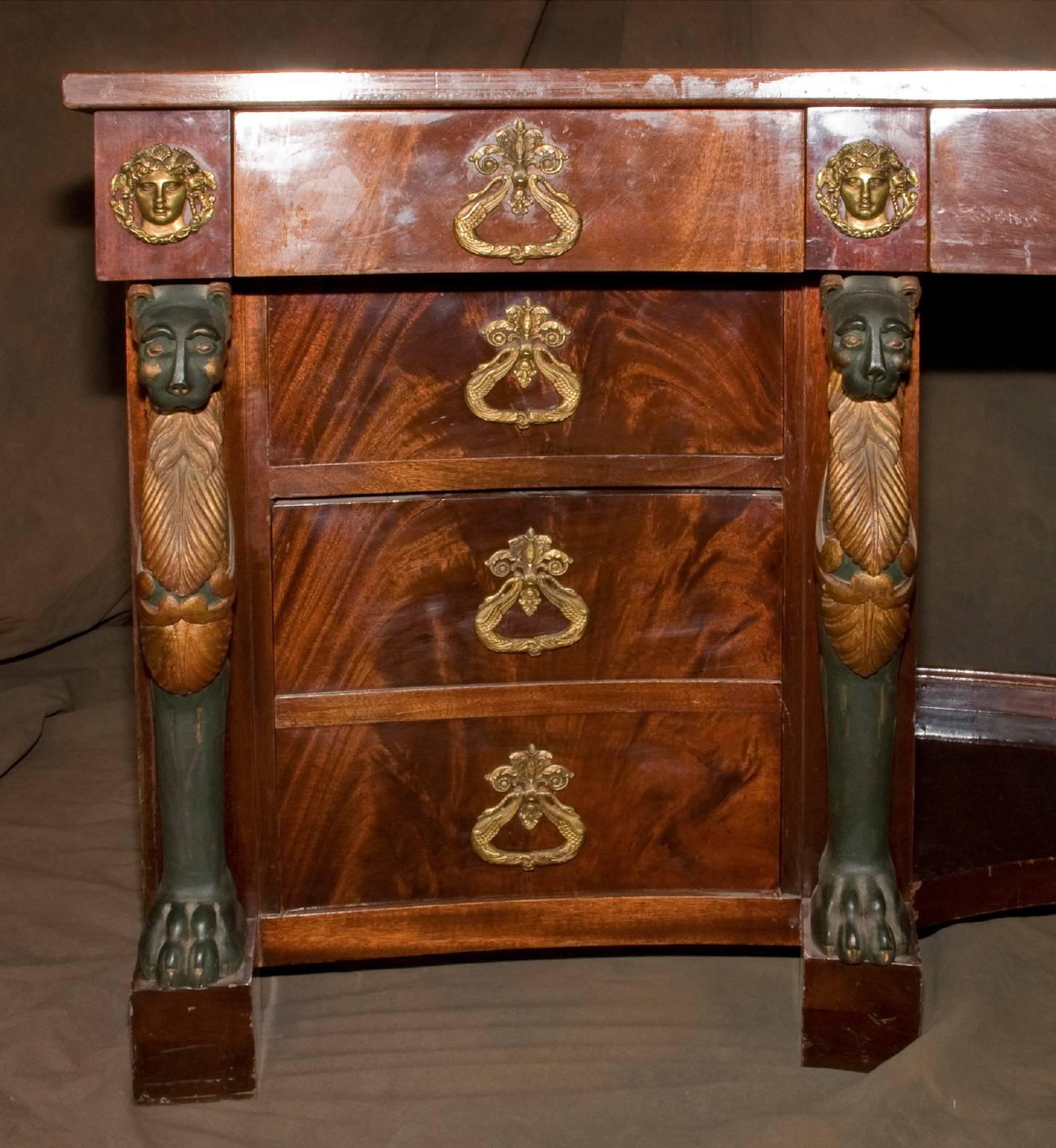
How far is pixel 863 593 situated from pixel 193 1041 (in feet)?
2.55

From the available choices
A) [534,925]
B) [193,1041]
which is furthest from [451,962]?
[193,1041]

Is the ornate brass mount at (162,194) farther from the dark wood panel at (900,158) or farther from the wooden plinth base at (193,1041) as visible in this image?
the wooden plinth base at (193,1041)

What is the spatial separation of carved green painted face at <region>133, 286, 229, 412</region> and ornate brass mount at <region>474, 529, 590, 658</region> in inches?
13.5

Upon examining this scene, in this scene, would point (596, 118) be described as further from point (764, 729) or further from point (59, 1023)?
point (59, 1023)

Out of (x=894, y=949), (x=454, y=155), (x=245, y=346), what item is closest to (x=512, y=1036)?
(x=894, y=949)

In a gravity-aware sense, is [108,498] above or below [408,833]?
above

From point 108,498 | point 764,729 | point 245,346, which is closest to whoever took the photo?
point 245,346

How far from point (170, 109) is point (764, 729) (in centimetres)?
83

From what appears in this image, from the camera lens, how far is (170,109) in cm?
149

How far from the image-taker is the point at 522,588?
1.68 metres

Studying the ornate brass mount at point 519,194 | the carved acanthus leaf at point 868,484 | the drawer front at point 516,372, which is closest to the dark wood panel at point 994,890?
the carved acanthus leaf at point 868,484

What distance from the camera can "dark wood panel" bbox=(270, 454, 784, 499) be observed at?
164cm

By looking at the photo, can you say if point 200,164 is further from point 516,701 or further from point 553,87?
point 516,701

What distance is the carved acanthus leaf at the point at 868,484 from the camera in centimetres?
155
